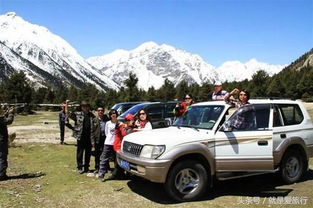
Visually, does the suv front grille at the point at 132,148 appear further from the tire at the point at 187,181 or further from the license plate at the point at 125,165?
the tire at the point at 187,181

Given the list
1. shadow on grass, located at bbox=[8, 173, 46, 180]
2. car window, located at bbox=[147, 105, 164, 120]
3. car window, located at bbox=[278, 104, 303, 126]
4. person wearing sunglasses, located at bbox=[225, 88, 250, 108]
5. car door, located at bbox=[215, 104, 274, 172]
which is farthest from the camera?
car window, located at bbox=[147, 105, 164, 120]

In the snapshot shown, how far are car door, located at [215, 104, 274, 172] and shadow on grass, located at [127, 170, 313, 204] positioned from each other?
0.60m

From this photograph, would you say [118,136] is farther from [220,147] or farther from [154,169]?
[220,147]

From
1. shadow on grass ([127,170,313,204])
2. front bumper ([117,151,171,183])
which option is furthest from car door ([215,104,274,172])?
front bumper ([117,151,171,183])

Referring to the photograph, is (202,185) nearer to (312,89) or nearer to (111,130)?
(111,130)

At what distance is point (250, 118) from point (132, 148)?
2.73 metres

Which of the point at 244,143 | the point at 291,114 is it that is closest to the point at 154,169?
the point at 244,143

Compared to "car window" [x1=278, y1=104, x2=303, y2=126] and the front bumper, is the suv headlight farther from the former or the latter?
"car window" [x1=278, y1=104, x2=303, y2=126]

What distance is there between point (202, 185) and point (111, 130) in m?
2.94

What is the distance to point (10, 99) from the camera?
53344mm

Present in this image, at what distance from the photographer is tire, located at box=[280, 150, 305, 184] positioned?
8.98 metres

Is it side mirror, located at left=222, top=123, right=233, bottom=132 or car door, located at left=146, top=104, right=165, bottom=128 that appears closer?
side mirror, located at left=222, top=123, right=233, bottom=132

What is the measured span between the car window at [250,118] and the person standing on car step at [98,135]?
3.73m

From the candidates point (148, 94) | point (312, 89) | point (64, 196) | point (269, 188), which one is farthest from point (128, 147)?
point (312, 89)
